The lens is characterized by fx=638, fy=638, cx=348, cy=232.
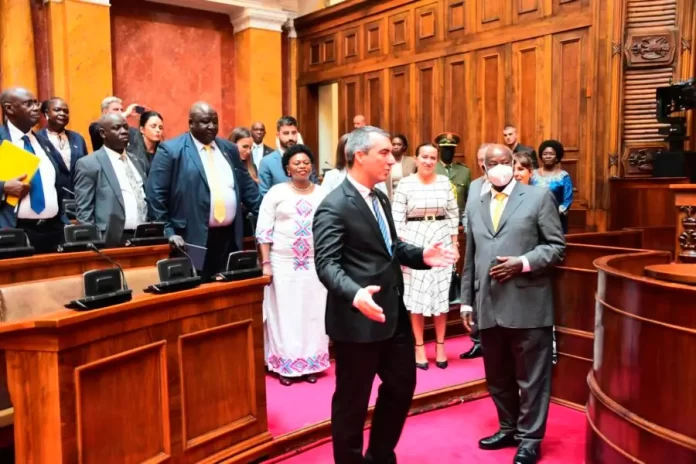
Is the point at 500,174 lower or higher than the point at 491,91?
lower

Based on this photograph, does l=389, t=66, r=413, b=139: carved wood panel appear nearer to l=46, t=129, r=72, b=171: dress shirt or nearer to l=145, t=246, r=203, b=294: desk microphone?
l=46, t=129, r=72, b=171: dress shirt

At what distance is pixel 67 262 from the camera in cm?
279

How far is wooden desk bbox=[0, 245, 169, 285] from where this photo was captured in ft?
8.52

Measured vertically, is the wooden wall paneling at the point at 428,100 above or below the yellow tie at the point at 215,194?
above

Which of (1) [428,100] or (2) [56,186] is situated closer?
(2) [56,186]

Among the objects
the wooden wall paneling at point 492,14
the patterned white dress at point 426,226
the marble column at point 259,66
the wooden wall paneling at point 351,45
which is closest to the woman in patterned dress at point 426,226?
the patterned white dress at point 426,226

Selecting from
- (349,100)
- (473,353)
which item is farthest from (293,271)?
(349,100)

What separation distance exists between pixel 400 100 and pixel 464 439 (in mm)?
4856

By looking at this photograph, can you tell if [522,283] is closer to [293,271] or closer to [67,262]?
[293,271]

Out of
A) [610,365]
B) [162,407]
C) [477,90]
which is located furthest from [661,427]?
[477,90]

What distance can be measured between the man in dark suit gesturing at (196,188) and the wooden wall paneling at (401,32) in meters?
4.12

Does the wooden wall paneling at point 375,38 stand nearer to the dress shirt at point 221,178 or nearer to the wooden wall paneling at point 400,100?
the wooden wall paneling at point 400,100

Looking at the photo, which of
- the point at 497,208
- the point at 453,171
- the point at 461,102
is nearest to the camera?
the point at 497,208

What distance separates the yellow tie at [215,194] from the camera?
327 cm
